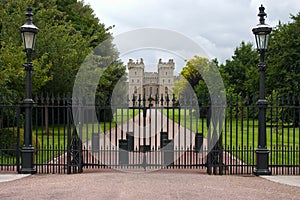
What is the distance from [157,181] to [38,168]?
4328 mm

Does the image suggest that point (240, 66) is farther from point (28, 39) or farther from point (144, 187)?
point (144, 187)

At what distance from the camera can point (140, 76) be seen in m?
28.2

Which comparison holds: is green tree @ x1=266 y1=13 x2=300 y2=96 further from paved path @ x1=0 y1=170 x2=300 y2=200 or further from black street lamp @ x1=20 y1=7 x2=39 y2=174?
black street lamp @ x1=20 y1=7 x2=39 y2=174

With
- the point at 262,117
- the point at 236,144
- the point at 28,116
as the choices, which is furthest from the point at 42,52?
the point at 262,117

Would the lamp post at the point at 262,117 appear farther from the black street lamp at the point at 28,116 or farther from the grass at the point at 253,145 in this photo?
the black street lamp at the point at 28,116

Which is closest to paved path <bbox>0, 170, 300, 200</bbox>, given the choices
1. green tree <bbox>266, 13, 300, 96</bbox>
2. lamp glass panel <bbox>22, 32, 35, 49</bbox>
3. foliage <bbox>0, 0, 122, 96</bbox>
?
lamp glass panel <bbox>22, 32, 35, 49</bbox>

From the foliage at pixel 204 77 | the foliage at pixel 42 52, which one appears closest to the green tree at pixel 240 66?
the foliage at pixel 204 77

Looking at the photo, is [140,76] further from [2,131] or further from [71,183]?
[71,183]

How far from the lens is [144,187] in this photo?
9.51 metres

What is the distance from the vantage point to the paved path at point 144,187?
342 inches

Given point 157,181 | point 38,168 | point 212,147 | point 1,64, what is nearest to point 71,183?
point 157,181

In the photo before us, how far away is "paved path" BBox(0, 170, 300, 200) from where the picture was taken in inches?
342

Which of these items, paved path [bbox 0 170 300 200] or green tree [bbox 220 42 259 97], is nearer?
paved path [bbox 0 170 300 200]

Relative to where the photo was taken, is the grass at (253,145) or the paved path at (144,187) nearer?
the paved path at (144,187)
